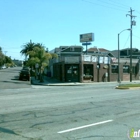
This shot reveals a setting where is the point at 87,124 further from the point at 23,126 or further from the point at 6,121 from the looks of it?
the point at 6,121

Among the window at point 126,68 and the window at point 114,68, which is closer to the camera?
the window at point 114,68

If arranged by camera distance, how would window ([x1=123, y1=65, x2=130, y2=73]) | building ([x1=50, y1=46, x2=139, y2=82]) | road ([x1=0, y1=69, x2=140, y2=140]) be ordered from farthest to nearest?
window ([x1=123, y1=65, x2=130, y2=73]), building ([x1=50, y1=46, x2=139, y2=82]), road ([x1=0, y1=69, x2=140, y2=140])

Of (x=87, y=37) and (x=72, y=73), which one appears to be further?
(x=87, y=37)

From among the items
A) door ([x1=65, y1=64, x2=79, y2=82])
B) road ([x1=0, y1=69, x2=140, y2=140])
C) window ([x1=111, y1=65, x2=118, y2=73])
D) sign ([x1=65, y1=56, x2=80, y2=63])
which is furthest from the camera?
window ([x1=111, y1=65, x2=118, y2=73])

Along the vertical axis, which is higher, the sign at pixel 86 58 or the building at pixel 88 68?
the sign at pixel 86 58

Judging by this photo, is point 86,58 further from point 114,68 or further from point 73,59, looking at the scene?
point 114,68

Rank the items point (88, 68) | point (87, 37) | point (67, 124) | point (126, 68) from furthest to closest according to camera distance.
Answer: point (87, 37)
point (126, 68)
point (88, 68)
point (67, 124)

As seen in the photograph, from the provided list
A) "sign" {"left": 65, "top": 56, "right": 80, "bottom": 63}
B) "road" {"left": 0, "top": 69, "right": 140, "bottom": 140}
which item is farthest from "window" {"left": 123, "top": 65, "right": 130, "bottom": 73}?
"road" {"left": 0, "top": 69, "right": 140, "bottom": 140}

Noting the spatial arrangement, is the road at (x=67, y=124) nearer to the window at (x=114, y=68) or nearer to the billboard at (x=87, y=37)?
the window at (x=114, y=68)

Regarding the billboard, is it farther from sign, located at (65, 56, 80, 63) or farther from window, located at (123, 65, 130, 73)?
sign, located at (65, 56, 80, 63)

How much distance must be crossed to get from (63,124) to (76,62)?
31.2 m

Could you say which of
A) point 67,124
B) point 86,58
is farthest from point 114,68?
point 67,124

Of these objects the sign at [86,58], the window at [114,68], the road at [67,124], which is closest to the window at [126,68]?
the window at [114,68]

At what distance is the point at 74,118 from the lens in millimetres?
8922
